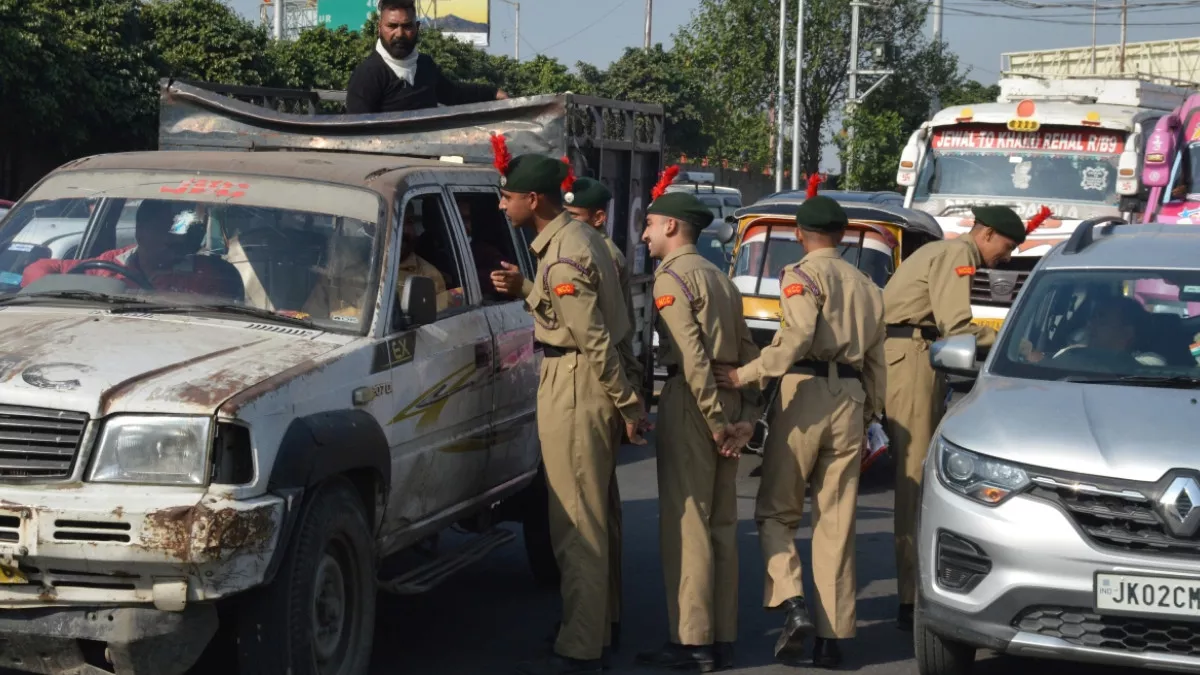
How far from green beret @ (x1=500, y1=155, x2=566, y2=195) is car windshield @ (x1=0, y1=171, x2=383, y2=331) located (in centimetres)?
56

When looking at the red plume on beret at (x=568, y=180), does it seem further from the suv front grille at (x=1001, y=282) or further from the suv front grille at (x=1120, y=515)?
the suv front grille at (x=1001, y=282)

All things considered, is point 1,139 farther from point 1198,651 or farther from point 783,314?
point 1198,651

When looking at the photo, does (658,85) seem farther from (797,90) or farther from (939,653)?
(939,653)

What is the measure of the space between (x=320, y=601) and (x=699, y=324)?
190 cm

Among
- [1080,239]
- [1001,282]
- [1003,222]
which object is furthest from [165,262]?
[1001,282]

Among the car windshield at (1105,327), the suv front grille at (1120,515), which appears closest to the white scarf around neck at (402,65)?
the car windshield at (1105,327)

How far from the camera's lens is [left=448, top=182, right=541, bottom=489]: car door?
6.60 m

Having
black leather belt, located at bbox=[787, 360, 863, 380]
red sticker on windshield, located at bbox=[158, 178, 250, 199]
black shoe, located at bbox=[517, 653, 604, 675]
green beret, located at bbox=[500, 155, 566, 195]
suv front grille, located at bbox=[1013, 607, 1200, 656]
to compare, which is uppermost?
green beret, located at bbox=[500, 155, 566, 195]

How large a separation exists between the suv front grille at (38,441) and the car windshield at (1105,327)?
3.50 meters

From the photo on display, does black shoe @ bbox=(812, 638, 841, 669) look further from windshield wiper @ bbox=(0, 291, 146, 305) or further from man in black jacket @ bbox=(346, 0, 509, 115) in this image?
man in black jacket @ bbox=(346, 0, 509, 115)

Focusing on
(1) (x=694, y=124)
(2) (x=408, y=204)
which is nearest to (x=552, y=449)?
(2) (x=408, y=204)

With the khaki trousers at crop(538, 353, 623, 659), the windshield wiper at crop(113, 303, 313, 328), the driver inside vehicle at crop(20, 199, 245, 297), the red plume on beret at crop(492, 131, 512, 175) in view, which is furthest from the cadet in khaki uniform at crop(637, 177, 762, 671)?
the driver inside vehicle at crop(20, 199, 245, 297)

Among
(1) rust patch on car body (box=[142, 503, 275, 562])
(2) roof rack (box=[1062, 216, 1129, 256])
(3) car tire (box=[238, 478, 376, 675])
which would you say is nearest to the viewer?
(1) rust patch on car body (box=[142, 503, 275, 562])

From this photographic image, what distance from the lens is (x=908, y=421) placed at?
7078 millimetres
